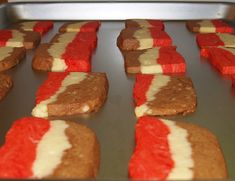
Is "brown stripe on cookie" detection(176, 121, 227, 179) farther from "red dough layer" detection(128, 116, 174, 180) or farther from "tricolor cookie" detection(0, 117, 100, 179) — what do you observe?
"tricolor cookie" detection(0, 117, 100, 179)

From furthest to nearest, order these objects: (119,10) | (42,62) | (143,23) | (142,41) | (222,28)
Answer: (119,10)
(143,23)
(222,28)
(142,41)
(42,62)

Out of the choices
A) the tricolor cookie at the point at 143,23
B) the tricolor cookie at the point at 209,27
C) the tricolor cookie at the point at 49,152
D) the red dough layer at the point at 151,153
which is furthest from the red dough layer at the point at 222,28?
the tricolor cookie at the point at 49,152

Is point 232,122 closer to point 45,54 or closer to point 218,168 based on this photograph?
point 218,168

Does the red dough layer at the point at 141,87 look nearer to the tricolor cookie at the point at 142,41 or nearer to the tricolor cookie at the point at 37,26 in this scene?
the tricolor cookie at the point at 142,41

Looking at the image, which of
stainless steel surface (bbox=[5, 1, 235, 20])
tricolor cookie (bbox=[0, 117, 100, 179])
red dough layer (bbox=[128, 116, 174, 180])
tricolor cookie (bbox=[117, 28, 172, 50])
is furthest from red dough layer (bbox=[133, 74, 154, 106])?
stainless steel surface (bbox=[5, 1, 235, 20])

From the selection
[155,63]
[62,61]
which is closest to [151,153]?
[155,63]

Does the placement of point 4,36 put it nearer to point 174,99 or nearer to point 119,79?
point 119,79

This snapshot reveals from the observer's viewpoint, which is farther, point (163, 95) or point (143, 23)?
point (143, 23)

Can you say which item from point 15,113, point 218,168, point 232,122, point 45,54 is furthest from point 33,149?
point 45,54
